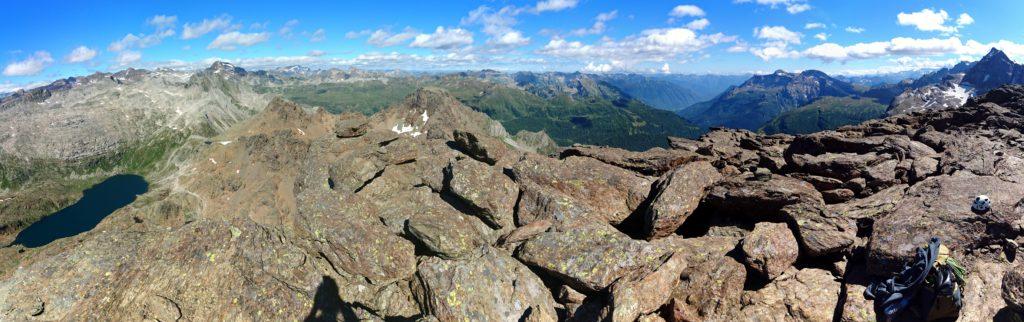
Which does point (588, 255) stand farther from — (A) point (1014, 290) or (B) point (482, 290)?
(A) point (1014, 290)

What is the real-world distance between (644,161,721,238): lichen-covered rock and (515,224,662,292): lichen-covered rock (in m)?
3.54

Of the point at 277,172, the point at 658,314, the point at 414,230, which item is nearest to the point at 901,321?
the point at 658,314

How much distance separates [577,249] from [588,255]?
56 cm

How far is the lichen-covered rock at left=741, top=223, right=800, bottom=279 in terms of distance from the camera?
15328 millimetres

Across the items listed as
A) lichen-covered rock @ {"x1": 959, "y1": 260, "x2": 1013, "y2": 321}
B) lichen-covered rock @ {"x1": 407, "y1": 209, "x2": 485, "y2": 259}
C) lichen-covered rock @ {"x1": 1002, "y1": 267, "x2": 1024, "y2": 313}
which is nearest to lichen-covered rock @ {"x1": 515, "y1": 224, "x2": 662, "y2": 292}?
lichen-covered rock @ {"x1": 407, "y1": 209, "x2": 485, "y2": 259}

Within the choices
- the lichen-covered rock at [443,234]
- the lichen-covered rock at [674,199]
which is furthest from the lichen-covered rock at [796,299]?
the lichen-covered rock at [443,234]

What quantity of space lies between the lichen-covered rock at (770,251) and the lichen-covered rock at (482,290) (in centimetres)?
798

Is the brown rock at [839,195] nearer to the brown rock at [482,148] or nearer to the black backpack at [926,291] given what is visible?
the black backpack at [926,291]

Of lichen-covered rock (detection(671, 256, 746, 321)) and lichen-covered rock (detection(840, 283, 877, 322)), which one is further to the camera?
lichen-covered rock (detection(671, 256, 746, 321))

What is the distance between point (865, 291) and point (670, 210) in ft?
25.6

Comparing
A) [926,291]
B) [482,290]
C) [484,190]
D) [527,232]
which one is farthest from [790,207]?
[484,190]

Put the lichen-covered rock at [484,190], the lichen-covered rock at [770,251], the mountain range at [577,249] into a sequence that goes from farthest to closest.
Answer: the lichen-covered rock at [484,190], the lichen-covered rock at [770,251], the mountain range at [577,249]

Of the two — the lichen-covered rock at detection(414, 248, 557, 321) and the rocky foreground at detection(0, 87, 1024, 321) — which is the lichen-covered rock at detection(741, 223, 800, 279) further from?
the lichen-covered rock at detection(414, 248, 557, 321)

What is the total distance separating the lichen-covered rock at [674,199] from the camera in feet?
65.4
